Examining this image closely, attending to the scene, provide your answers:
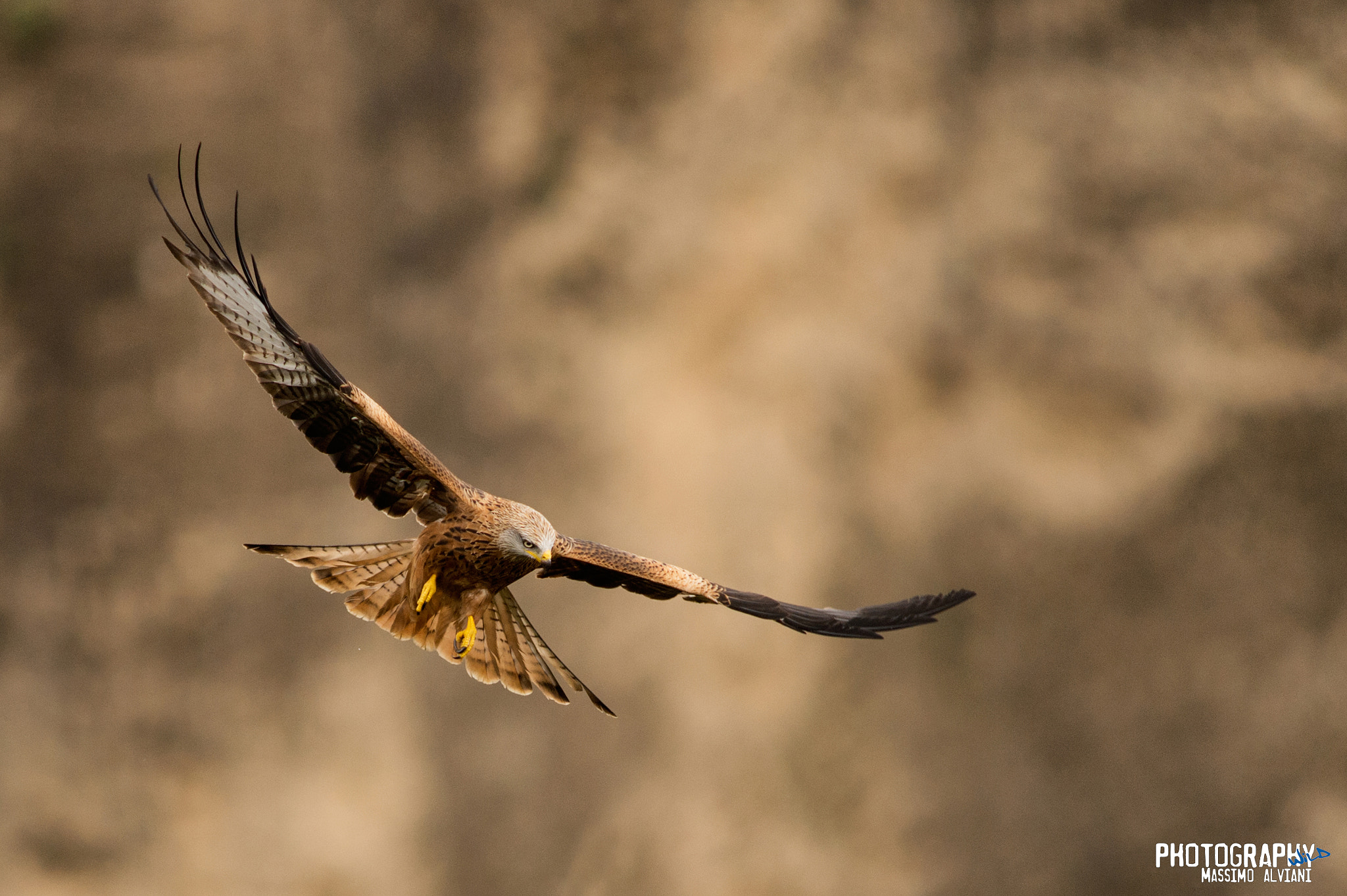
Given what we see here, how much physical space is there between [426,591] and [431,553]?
0.52 ft

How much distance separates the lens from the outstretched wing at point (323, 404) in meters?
3.80

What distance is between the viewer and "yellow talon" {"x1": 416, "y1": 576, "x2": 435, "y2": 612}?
412cm

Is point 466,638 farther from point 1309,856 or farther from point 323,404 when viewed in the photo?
point 1309,856

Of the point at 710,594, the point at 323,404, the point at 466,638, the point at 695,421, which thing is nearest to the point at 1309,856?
the point at 695,421

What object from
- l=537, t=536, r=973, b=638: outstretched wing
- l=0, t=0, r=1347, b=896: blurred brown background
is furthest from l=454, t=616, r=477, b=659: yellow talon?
l=0, t=0, r=1347, b=896: blurred brown background

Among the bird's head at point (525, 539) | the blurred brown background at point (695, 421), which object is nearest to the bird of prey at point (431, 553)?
the bird's head at point (525, 539)

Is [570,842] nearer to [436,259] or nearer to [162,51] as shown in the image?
[436,259]

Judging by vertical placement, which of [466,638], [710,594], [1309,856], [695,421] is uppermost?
[695,421]

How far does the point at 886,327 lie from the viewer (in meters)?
7.68

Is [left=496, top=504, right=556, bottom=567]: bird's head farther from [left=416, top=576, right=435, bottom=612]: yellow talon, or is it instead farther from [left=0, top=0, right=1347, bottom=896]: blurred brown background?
[left=0, top=0, right=1347, bottom=896]: blurred brown background

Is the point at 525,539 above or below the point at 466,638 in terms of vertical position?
above

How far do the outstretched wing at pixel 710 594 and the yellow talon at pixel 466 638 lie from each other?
A: 311mm

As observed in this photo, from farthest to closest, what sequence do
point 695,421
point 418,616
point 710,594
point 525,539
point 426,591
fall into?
point 695,421, point 710,594, point 418,616, point 426,591, point 525,539

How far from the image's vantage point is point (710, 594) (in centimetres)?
447
